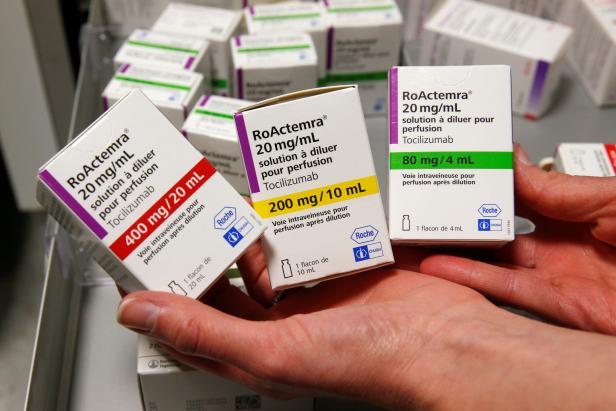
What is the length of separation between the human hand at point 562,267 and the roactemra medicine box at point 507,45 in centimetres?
46

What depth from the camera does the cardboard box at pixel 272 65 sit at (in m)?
1.27

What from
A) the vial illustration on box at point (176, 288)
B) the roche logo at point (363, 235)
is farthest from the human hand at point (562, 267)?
the vial illustration on box at point (176, 288)

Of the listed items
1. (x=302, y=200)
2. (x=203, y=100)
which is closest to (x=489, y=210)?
(x=302, y=200)

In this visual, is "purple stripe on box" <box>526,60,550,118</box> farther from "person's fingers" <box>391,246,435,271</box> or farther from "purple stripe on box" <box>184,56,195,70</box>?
"purple stripe on box" <box>184,56,195,70</box>

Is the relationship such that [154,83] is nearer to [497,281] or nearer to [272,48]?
[272,48]

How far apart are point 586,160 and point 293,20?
2.22 ft

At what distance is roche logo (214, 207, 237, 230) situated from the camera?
84 centimetres

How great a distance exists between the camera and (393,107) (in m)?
0.93

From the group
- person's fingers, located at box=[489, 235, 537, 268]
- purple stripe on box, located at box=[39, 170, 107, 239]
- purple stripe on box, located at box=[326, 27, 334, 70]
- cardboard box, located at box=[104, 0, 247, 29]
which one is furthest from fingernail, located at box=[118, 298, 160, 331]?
cardboard box, located at box=[104, 0, 247, 29]

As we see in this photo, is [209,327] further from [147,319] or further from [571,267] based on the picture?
[571,267]

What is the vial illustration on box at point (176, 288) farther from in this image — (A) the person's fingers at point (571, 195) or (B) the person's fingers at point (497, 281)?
(A) the person's fingers at point (571, 195)

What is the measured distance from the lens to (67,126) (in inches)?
68.8

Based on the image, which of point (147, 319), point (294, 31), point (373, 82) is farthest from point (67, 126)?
point (147, 319)

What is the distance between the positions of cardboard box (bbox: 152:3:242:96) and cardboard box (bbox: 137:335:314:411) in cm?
67
